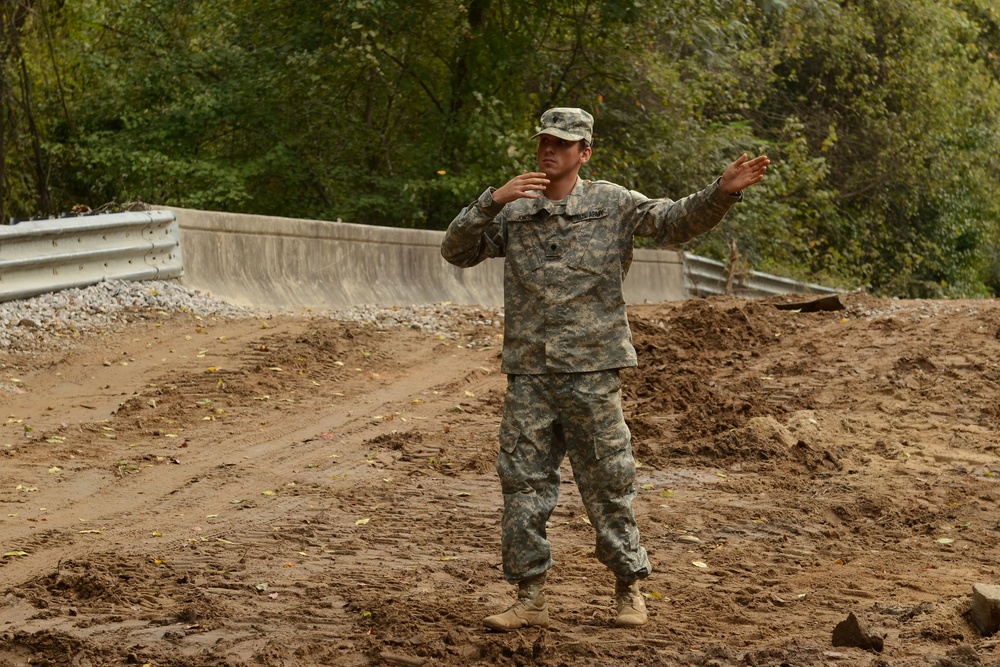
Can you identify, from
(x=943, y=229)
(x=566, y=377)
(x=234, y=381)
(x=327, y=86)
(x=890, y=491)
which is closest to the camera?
(x=566, y=377)

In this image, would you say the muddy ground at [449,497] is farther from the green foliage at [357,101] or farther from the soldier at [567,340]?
the green foliage at [357,101]

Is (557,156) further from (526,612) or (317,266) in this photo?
(317,266)

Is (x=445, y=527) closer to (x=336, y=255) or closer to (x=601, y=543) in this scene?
(x=601, y=543)

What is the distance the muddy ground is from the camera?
5074 mm

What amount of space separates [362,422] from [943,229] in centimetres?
2544

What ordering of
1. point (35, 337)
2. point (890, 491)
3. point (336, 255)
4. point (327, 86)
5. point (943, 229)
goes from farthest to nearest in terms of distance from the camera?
point (943, 229), point (327, 86), point (336, 255), point (35, 337), point (890, 491)

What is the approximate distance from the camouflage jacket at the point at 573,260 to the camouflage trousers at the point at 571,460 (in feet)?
0.35

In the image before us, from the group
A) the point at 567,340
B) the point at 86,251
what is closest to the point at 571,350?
the point at 567,340

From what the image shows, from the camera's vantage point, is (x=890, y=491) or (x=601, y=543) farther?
(x=890, y=491)

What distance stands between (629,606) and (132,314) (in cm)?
759

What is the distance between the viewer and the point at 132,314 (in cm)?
1170

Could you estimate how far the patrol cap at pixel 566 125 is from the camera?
534cm

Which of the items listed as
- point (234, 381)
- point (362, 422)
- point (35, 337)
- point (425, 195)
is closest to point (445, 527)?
point (362, 422)

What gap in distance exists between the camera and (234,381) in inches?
399
